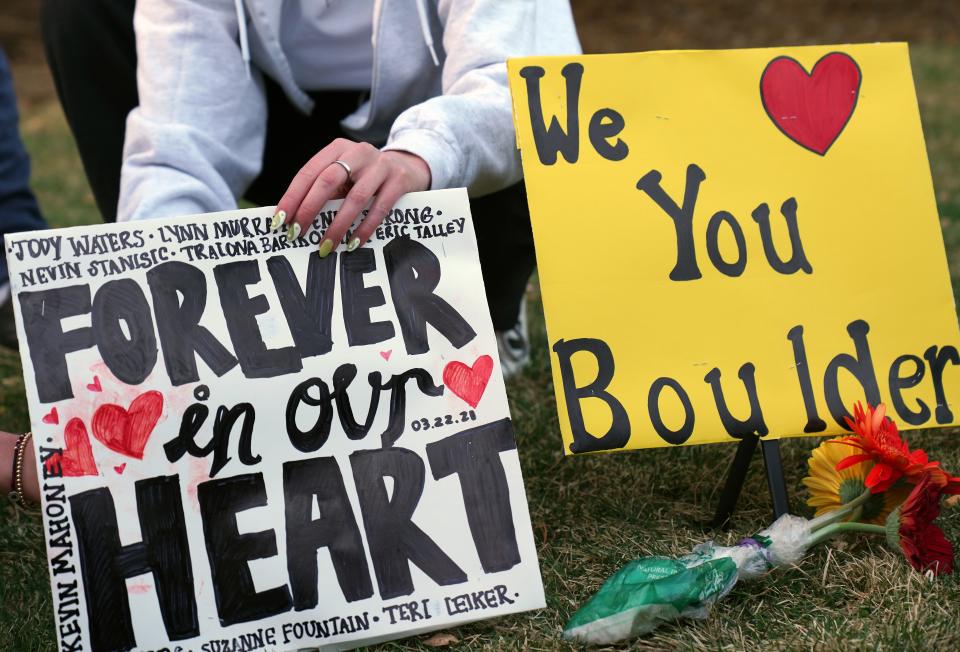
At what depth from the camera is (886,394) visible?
4.20 ft

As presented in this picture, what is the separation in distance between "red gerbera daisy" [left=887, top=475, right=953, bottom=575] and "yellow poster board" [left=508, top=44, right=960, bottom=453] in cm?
14

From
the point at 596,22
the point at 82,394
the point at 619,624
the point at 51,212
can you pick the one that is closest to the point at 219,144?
the point at 82,394

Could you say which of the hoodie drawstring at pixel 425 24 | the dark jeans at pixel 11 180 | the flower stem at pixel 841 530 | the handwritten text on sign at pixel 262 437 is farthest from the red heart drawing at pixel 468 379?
the dark jeans at pixel 11 180

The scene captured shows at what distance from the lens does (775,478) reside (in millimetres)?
1278

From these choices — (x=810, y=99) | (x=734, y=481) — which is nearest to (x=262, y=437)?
(x=734, y=481)

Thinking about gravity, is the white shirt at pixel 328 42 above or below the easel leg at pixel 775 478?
above

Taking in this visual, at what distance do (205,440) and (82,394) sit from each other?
136mm

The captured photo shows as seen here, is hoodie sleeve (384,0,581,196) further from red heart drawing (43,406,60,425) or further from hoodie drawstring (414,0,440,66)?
red heart drawing (43,406,60,425)

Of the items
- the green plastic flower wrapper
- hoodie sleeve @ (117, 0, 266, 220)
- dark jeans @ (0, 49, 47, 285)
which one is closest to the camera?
the green plastic flower wrapper

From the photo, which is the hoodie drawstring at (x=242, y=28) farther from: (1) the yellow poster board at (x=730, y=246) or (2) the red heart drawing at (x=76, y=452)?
(2) the red heart drawing at (x=76, y=452)

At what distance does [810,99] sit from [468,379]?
0.59 metres

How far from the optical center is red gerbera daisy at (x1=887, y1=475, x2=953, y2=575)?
1153 mm

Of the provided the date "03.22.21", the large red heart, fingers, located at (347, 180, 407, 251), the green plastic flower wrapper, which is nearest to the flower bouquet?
the green plastic flower wrapper

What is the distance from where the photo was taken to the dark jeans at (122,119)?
5.95 feet
